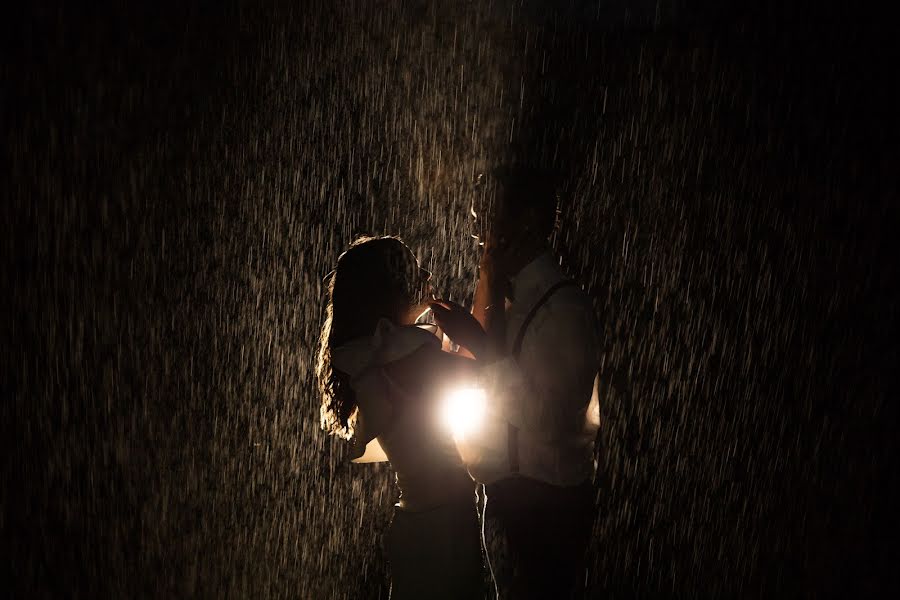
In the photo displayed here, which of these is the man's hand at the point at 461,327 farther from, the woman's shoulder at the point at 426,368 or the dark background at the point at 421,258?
the dark background at the point at 421,258

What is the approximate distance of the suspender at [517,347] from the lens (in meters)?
1.77

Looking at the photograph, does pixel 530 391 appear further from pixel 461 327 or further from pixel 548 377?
pixel 461 327

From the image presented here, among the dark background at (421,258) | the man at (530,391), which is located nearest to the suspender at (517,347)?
the man at (530,391)

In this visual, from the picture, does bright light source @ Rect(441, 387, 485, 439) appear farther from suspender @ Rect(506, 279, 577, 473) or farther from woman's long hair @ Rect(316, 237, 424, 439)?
woman's long hair @ Rect(316, 237, 424, 439)

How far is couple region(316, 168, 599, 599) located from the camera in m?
1.67

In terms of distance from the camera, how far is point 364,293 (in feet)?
5.49

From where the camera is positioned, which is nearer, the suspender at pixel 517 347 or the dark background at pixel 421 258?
the suspender at pixel 517 347

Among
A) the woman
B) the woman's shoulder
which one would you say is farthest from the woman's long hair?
the woman's shoulder

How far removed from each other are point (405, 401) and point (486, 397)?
21 centimetres

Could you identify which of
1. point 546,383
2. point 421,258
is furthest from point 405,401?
point 421,258

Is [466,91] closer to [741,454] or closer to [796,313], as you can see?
[796,313]

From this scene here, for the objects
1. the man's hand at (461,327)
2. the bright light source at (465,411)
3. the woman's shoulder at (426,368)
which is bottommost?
the bright light source at (465,411)

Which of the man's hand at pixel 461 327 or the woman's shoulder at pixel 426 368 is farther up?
the man's hand at pixel 461 327

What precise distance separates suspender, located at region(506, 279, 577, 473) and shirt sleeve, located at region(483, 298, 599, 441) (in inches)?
0.6
